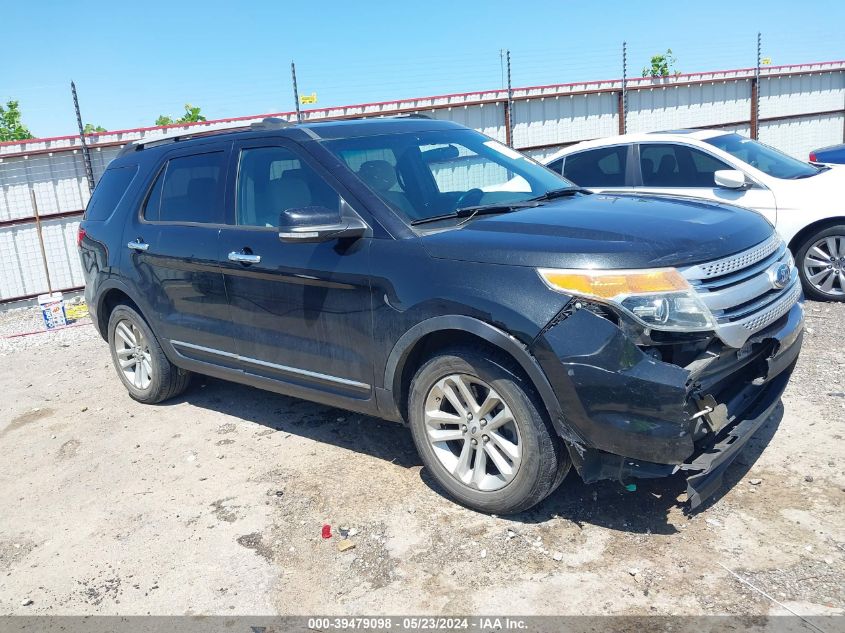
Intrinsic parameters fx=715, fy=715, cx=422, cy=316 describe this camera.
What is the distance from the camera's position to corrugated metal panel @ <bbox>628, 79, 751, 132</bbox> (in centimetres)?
1513

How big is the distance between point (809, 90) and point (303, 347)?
18080 millimetres

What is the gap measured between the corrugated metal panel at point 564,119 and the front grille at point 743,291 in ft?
34.7

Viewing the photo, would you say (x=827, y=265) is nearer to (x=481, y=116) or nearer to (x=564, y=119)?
(x=481, y=116)

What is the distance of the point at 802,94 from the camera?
58.2 feet

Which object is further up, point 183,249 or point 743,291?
point 183,249

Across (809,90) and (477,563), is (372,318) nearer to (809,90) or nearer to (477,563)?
(477,563)

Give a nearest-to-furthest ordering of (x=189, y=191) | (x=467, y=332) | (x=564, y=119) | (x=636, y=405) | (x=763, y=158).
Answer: (x=636, y=405) → (x=467, y=332) → (x=189, y=191) → (x=763, y=158) → (x=564, y=119)

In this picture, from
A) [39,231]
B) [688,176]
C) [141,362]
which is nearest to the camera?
[141,362]

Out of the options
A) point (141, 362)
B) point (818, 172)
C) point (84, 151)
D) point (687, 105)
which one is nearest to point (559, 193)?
point (141, 362)

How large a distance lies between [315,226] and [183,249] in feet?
5.19

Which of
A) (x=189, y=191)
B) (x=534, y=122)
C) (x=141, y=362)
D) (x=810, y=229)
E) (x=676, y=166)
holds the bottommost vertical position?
(x=141, y=362)

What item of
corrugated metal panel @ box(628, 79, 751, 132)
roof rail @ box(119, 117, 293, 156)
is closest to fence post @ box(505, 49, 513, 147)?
corrugated metal panel @ box(628, 79, 751, 132)

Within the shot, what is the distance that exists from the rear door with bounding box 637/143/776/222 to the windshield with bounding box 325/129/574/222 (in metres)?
2.99

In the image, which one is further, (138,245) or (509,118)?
(509,118)
